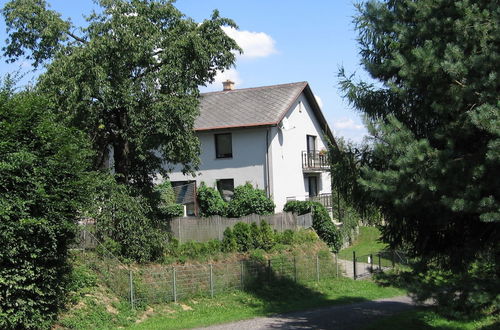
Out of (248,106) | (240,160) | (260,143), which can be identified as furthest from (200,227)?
(248,106)

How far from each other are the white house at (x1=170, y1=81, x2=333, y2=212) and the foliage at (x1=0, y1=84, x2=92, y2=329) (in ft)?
62.1

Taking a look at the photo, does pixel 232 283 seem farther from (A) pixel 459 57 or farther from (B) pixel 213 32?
(A) pixel 459 57

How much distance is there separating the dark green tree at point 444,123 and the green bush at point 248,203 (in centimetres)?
1890

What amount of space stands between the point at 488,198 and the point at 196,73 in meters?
12.4

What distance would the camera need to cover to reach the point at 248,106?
3375 centimetres

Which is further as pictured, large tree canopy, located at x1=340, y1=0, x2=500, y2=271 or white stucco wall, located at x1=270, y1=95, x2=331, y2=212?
white stucco wall, located at x1=270, y1=95, x2=331, y2=212

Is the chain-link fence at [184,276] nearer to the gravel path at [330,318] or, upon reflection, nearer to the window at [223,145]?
the gravel path at [330,318]

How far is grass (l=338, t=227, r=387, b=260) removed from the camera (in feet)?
99.2

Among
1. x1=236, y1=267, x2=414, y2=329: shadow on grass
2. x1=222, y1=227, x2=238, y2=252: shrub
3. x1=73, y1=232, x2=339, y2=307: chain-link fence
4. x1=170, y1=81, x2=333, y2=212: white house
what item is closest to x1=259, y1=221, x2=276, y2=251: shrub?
x1=73, y1=232, x2=339, y2=307: chain-link fence

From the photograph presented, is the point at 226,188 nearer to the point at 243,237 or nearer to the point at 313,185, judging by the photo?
the point at 313,185

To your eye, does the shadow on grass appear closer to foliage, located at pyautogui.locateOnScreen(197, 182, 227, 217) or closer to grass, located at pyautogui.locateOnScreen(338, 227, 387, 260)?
grass, located at pyautogui.locateOnScreen(338, 227, 387, 260)

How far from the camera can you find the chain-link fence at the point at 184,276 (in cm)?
1609

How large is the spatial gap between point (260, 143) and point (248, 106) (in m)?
2.91

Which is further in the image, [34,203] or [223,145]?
[223,145]
